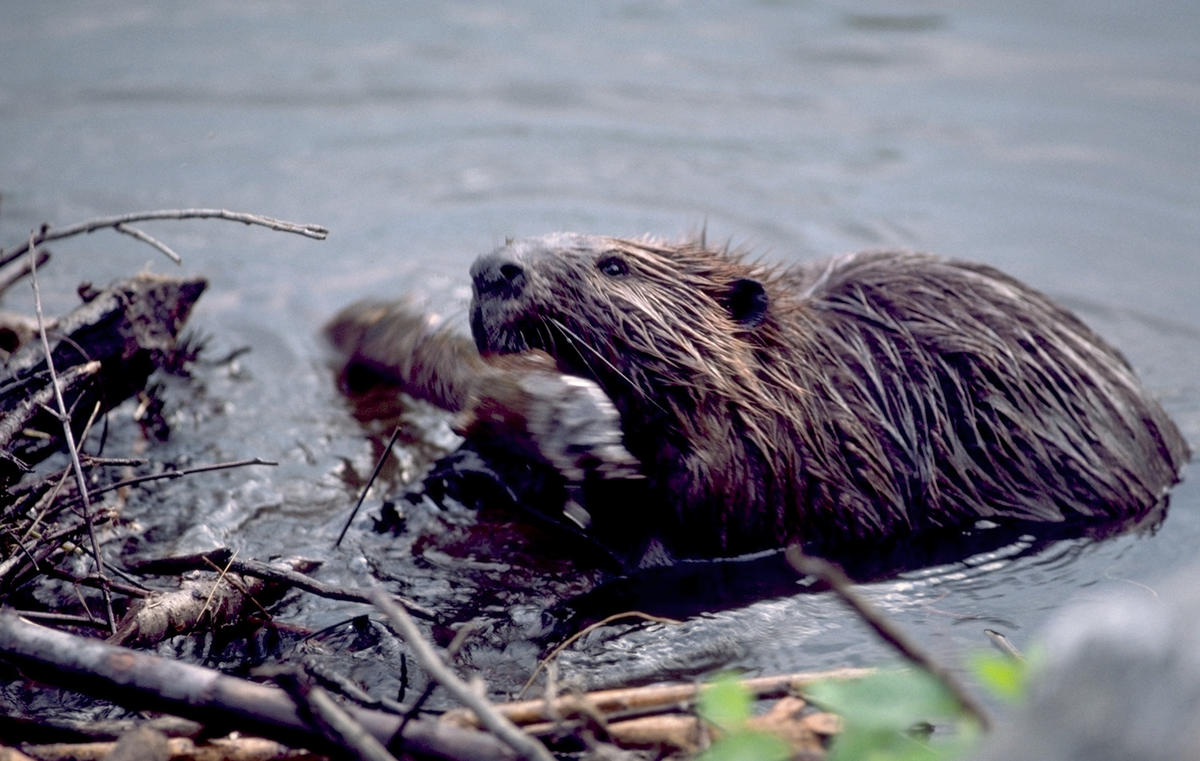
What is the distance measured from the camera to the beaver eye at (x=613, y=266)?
114 inches

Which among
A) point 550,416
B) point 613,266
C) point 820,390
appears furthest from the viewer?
point 820,390

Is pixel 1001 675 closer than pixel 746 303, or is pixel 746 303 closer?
pixel 1001 675

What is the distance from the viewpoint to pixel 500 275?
8.93ft

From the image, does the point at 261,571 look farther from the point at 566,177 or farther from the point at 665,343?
the point at 566,177

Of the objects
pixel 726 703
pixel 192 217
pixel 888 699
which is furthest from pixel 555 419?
pixel 888 699

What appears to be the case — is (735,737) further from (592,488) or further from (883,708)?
(592,488)

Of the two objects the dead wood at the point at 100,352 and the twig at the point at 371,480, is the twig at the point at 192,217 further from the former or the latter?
the twig at the point at 371,480

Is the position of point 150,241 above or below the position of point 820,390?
above

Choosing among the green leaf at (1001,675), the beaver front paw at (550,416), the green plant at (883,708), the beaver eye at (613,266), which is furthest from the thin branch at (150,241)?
the green leaf at (1001,675)

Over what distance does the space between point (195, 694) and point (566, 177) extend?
4.75 m

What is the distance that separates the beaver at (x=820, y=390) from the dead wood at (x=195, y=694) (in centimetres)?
105

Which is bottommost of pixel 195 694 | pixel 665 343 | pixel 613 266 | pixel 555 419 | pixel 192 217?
pixel 195 694

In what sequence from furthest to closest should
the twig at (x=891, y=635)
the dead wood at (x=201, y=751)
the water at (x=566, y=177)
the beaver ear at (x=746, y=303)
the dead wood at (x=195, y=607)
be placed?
the water at (x=566, y=177) → the beaver ear at (x=746, y=303) → the dead wood at (x=195, y=607) → the dead wood at (x=201, y=751) → the twig at (x=891, y=635)

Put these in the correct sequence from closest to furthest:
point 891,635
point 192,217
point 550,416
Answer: point 891,635 → point 550,416 → point 192,217
